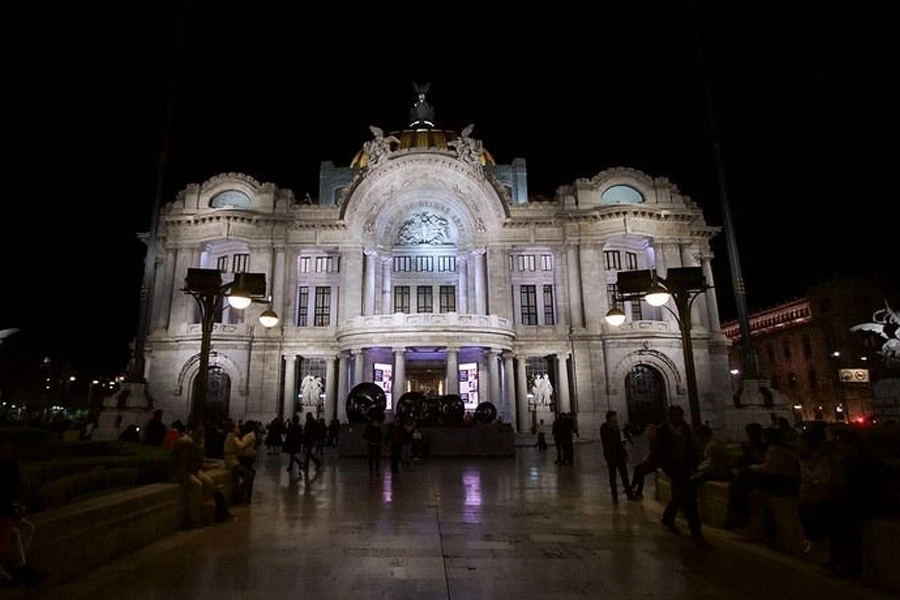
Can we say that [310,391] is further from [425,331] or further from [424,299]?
[424,299]

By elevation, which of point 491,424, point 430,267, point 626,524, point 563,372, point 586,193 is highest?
point 586,193

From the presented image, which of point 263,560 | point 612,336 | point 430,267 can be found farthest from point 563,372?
point 263,560

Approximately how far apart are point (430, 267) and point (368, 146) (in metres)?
10.9

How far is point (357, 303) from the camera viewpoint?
38.2 m

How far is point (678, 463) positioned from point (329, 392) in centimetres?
3095

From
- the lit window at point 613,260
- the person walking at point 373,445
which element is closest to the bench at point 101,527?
the person walking at point 373,445

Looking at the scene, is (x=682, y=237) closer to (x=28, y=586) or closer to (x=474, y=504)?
(x=474, y=504)

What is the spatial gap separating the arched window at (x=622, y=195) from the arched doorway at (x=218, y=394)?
3199 cm

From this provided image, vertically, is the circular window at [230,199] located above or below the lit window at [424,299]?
above

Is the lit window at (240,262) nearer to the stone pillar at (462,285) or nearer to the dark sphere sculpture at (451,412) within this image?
the stone pillar at (462,285)

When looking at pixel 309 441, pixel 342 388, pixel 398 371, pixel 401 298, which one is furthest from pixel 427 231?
pixel 309 441

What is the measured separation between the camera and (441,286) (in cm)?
4175

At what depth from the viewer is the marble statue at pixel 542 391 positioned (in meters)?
35.4

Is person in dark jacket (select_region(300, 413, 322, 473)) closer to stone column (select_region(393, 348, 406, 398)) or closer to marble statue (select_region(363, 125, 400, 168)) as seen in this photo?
stone column (select_region(393, 348, 406, 398))
